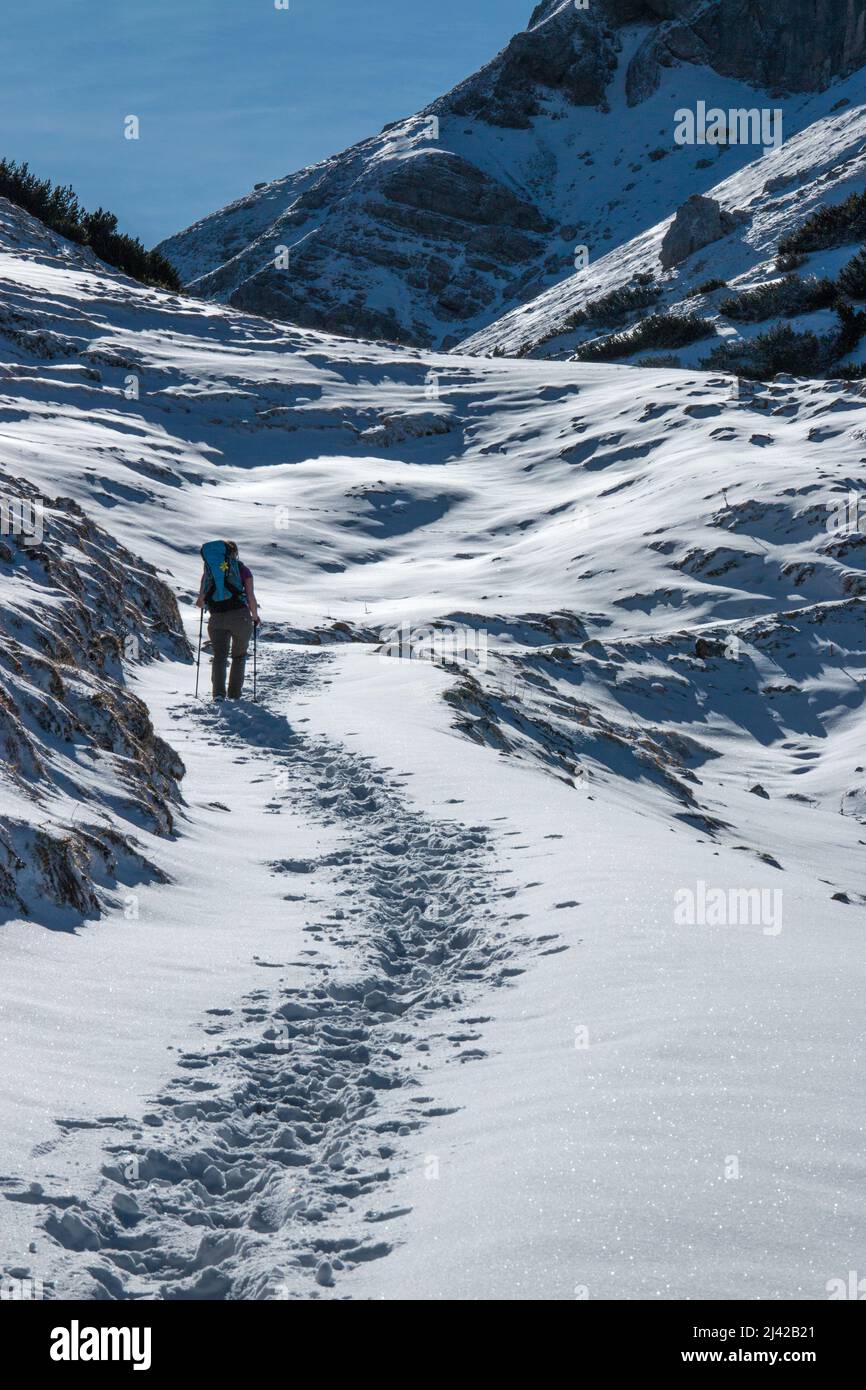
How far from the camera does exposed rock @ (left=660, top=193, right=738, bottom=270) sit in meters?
46.9

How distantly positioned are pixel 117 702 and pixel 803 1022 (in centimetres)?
571

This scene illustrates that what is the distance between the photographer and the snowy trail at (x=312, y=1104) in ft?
9.71

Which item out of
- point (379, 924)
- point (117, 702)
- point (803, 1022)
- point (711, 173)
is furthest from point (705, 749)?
point (711, 173)

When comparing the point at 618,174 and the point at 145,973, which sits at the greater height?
the point at 618,174

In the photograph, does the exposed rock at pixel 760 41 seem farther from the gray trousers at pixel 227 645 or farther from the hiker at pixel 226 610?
the gray trousers at pixel 227 645

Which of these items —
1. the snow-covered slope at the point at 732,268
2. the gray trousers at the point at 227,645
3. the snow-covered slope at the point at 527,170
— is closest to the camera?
the gray trousers at the point at 227,645

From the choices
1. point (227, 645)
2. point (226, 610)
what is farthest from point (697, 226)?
Answer: point (227, 645)

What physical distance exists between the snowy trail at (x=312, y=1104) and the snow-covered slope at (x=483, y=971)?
0.05ft

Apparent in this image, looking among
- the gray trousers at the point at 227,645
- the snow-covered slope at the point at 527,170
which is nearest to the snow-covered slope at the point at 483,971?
the gray trousers at the point at 227,645

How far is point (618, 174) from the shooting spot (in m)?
81.0

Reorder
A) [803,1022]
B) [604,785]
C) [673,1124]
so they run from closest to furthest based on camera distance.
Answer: [673,1124]
[803,1022]
[604,785]

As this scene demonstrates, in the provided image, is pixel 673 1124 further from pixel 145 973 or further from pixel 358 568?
pixel 358 568

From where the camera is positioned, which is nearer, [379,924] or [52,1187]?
[52,1187]

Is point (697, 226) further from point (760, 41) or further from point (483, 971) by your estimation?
point (483, 971)
